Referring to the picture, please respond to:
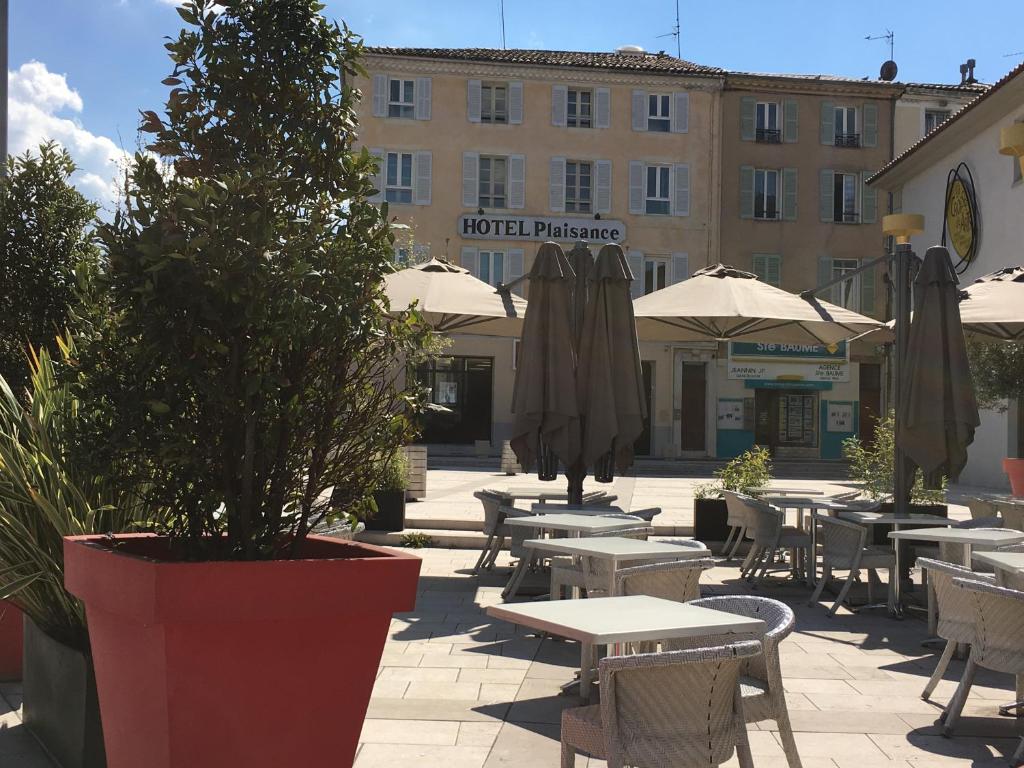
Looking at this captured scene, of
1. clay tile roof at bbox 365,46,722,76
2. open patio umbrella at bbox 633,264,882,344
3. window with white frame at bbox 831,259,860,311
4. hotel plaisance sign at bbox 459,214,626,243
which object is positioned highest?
clay tile roof at bbox 365,46,722,76

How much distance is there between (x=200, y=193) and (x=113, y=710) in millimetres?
1527

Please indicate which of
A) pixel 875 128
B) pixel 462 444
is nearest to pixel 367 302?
pixel 462 444

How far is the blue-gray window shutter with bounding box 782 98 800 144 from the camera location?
35.2 metres

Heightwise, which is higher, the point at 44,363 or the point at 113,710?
the point at 44,363

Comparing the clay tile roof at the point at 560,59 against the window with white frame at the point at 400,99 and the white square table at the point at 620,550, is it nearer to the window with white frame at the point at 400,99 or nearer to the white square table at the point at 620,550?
the window with white frame at the point at 400,99

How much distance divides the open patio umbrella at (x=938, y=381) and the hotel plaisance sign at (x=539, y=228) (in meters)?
24.3

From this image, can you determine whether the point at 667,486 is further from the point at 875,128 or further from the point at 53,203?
the point at 875,128

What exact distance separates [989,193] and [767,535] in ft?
63.0

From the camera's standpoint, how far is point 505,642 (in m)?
6.98

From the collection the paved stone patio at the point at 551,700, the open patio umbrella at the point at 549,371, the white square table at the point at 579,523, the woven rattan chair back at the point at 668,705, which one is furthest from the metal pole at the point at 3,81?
the woven rattan chair back at the point at 668,705

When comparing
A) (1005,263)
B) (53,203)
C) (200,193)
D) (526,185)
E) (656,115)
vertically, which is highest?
(656,115)

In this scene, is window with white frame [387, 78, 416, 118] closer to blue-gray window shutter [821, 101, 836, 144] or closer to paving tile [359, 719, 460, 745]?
blue-gray window shutter [821, 101, 836, 144]

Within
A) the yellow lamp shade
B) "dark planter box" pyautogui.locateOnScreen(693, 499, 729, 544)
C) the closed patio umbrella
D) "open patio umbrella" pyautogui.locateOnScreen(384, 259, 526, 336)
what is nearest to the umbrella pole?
the yellow lamp shade

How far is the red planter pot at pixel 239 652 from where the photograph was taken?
3.08 meters
